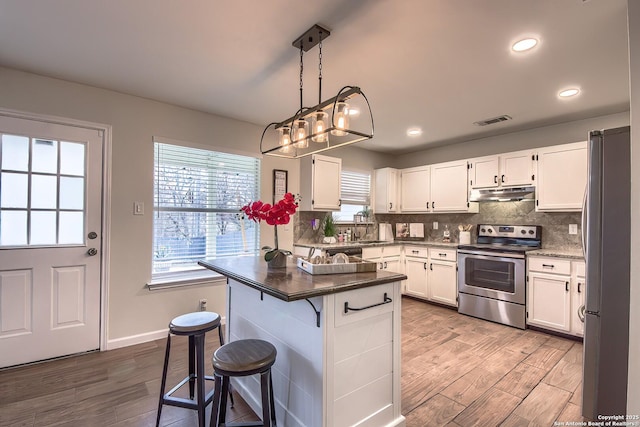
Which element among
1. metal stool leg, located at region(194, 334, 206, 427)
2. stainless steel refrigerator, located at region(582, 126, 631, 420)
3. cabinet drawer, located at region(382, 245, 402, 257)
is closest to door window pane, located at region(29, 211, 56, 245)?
metal stool leg, located at region(194, 334, 206, 427)

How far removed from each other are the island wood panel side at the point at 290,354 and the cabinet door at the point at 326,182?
2265 mm

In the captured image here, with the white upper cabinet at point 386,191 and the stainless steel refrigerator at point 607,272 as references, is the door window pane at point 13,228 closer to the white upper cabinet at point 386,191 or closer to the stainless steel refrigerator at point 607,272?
the stainless steel refrigerator at point 607,272

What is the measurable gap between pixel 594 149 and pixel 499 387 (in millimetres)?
1785

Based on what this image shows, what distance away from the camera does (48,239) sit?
106 inches

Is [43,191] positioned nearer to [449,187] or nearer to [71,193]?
[71,193]

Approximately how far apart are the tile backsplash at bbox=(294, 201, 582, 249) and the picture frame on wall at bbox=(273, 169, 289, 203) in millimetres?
468

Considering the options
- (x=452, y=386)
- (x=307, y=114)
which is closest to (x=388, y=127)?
(x=307, y=114)

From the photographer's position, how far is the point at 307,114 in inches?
79.4

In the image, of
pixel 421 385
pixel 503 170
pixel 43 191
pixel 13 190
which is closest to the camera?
pixel 421 385

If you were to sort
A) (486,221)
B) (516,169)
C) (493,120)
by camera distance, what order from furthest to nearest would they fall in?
(486,221) < (516,169) < (493,120)

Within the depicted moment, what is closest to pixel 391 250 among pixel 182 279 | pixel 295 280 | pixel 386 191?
pixel 386 191

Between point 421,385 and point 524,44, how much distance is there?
2.55 metres

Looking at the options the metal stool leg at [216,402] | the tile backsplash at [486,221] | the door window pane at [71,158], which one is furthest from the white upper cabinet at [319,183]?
the metal stool leg at [216,402]

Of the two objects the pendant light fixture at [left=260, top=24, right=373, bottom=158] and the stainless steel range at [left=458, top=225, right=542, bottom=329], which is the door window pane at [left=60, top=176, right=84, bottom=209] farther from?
the stainless steel range at [left=458, top=225, right=542, bottom=329]
